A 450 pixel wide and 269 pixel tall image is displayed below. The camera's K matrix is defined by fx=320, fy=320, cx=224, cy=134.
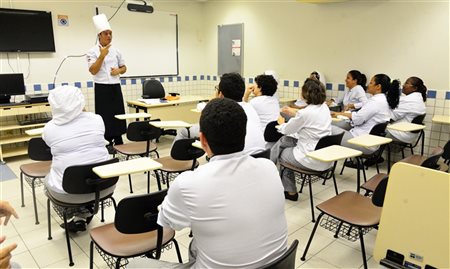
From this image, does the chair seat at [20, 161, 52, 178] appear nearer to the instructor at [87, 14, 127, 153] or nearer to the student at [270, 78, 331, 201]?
the instructor at [87, 14, 127, 153]

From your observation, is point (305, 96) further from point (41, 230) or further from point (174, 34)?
point (174, 34)

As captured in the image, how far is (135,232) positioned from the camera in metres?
1.67

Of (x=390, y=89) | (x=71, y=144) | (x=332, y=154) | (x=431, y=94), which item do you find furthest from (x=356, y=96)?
(x=71, y=144)

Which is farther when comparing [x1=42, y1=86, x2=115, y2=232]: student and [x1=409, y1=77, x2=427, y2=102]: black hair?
[x1=409, y1=77, x2=427, y2=102]: black hair

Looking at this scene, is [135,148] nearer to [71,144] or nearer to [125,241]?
[71,144]

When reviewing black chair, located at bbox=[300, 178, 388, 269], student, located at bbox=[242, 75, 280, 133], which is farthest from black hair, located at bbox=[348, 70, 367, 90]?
black chair, located at bbox=[300, 178, 388, 269]

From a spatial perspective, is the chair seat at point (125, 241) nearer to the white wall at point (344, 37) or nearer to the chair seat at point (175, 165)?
the chair seat at point (175, 165)

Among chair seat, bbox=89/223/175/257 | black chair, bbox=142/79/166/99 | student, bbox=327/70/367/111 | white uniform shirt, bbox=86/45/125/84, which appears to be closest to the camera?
→ chair seat, bbox=89/223/175/257

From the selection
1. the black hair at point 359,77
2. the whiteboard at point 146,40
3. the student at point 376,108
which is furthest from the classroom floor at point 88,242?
the whiteboard at point 146,40

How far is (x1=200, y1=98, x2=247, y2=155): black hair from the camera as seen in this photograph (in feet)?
3.90

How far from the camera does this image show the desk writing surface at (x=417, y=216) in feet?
4.91

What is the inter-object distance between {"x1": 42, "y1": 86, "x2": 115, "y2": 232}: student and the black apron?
2.17 metres

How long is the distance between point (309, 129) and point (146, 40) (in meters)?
4.72

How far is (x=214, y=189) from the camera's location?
1.13 meters
